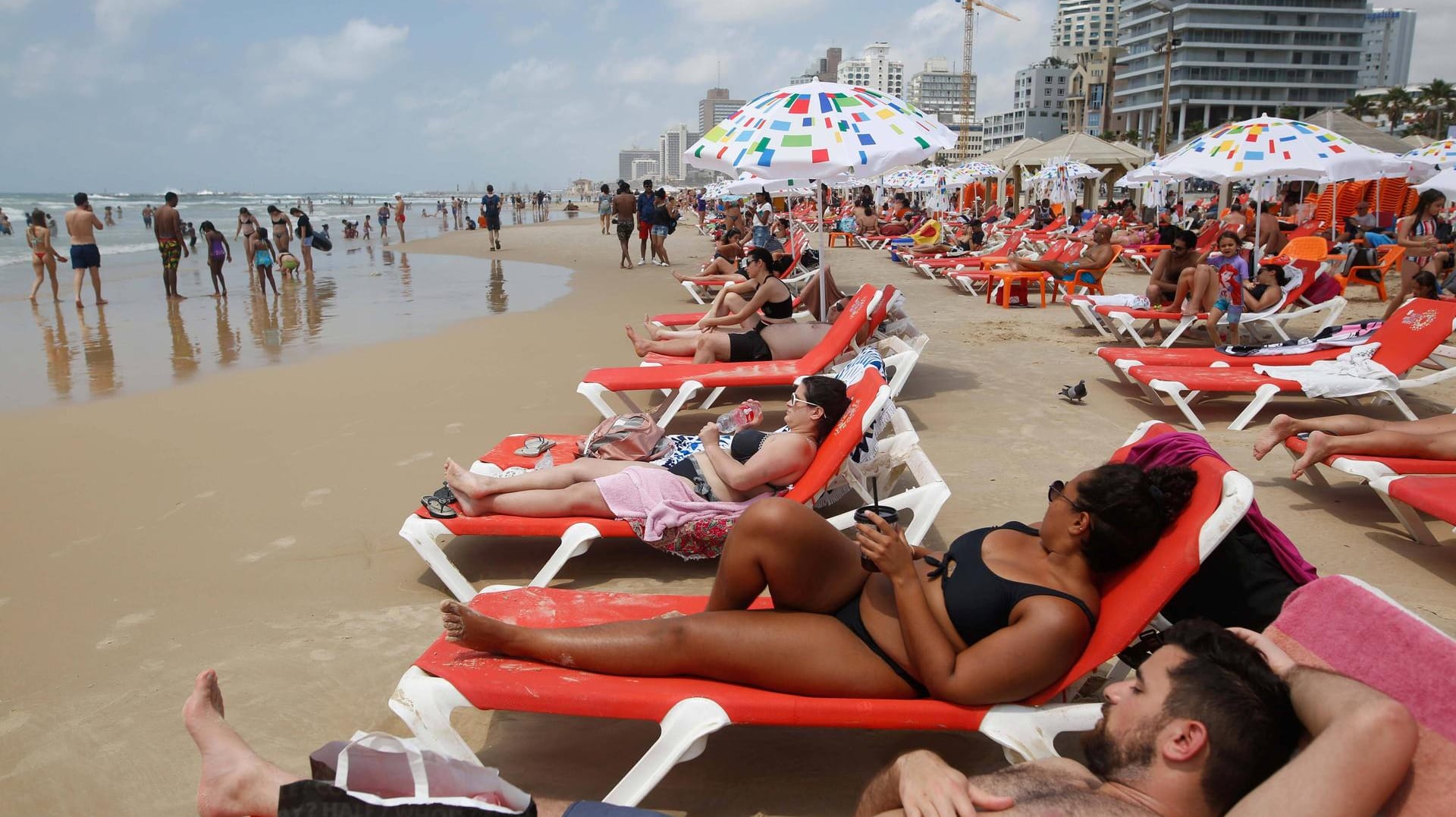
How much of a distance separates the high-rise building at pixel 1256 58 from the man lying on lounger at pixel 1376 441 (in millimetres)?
94775

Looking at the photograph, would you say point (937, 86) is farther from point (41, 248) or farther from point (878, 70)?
point (41, 248)

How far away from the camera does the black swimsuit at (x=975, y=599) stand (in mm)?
2111

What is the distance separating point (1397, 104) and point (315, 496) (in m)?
67.4

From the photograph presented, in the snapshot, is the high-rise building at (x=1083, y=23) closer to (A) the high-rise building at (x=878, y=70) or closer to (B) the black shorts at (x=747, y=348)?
(A) the high-rise building at (x=878, y=70)

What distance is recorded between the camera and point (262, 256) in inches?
522

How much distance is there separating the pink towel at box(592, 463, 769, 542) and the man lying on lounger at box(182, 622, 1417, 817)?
1.76 metres

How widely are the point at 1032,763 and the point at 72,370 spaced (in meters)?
9.12

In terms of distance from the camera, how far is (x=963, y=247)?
54.5 feet

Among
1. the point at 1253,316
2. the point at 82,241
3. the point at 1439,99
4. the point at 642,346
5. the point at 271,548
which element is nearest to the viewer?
the point at 271,548

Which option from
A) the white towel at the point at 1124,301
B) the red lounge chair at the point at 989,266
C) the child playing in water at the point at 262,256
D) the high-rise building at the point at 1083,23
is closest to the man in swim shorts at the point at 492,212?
the child playing in water at the point at 262,256

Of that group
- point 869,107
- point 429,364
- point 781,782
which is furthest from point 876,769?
point 429,364

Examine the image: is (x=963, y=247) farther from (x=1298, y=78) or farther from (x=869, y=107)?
(x=1298, y=78)

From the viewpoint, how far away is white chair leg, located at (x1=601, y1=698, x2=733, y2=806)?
2098mm

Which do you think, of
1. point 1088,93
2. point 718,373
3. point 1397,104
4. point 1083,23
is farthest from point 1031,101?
point 718,373
